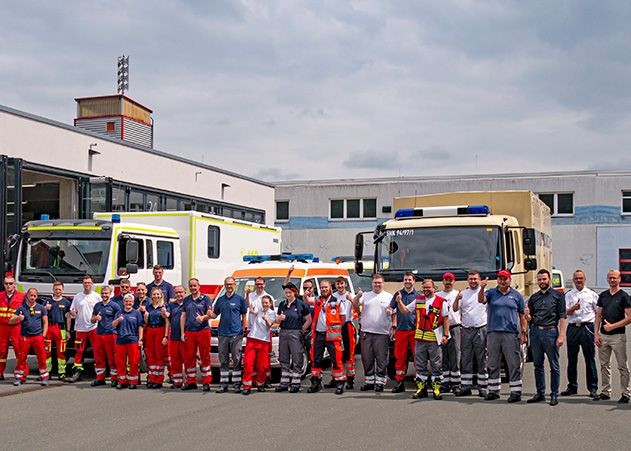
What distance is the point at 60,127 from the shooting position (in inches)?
780

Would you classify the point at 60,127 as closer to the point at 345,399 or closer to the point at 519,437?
the point at 345,399

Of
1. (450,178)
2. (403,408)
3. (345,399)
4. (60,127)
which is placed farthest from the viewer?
(450,178)

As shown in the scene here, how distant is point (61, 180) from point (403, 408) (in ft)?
43.4

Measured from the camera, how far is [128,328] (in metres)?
12.4

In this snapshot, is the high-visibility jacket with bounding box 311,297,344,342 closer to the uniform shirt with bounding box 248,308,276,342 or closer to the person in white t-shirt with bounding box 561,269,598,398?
the uniform shirt with bounding box 248,308,276,342

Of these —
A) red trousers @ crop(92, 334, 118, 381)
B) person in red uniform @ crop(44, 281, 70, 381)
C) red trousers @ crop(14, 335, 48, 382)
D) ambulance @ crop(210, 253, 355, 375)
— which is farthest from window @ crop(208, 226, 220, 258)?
red trousers @ crop(14, 335, 48, 382)

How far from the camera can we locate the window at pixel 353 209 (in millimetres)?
41750

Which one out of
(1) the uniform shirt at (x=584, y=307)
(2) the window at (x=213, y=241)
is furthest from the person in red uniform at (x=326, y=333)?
(2) the window at (x=213, y=241)

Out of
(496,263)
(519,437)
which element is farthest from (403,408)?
(496,263)

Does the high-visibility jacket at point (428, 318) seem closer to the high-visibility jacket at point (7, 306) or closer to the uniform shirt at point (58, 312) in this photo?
the uniform shirt at point (58, 312)

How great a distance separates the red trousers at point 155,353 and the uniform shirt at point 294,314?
2024mm

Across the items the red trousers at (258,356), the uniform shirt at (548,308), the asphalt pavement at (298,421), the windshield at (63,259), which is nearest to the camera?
the asphalt pavement at (298,421)

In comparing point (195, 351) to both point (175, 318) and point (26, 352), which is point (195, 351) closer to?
point (175, 318)

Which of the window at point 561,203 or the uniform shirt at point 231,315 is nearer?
the uniform shirt at point 231,315
